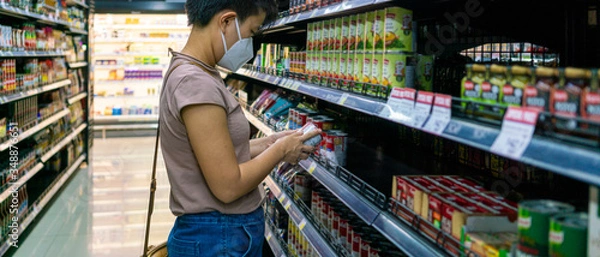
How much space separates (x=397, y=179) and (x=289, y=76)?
159 cm

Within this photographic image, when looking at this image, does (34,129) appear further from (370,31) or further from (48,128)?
(370,31)

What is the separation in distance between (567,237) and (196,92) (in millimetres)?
995

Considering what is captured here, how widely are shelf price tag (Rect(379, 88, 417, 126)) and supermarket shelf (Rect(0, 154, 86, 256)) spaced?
3.14m

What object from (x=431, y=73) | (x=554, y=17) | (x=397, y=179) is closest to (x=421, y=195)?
(x=397, y=179)

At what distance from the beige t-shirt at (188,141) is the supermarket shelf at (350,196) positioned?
356 mm

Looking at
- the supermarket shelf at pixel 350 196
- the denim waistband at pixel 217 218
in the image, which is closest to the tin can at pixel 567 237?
the supermarket shelf at pixel 350 196

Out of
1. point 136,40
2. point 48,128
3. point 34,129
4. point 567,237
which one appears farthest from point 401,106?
point 136,40

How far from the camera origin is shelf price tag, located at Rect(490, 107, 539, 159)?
1033mm

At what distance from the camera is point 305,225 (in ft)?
8.86

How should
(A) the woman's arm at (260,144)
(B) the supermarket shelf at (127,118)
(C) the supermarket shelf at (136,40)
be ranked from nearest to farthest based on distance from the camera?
(A) the woman's arm at (260,144) → (B) the supermarket shelf at (127,118) → (C) the supermarket shelf at (136,40)

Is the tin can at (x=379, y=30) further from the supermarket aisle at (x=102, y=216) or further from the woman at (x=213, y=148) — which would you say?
the supermarket aisle at (x=102, y=216)

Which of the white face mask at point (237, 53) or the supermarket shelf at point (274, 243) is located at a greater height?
the white face mask at point (237, 53)

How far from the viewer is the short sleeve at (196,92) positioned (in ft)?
5.14

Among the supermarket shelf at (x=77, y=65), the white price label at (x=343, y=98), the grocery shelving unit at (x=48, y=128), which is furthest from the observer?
the supermarket shelf at (x=77, y=65)
